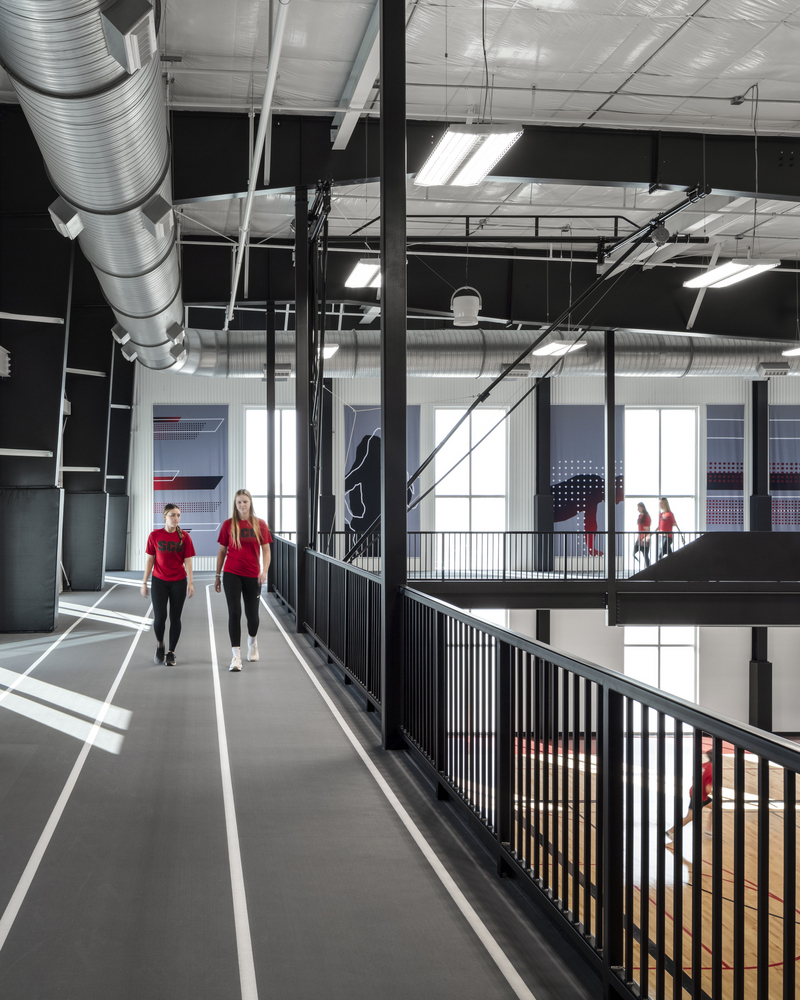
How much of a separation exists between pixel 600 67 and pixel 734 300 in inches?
341

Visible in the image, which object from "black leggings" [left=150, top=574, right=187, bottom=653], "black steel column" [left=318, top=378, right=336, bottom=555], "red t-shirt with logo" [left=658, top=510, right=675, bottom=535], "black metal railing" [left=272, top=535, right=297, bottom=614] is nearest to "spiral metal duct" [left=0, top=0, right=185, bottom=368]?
"black leggings" [left=150, top=574, right=187, bottom=653]

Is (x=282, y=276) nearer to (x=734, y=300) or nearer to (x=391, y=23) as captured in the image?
(x=734, y=300)

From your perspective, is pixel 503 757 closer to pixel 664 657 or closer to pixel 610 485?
pixel 610 485

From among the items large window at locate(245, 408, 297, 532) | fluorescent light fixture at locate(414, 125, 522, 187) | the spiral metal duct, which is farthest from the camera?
large window at locate(245, 408, 297, 532)

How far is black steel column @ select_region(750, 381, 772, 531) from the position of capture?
81.0 feet

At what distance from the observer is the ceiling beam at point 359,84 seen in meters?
8.91

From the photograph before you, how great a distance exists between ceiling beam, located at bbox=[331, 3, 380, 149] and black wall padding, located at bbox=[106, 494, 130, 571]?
43.0 ft

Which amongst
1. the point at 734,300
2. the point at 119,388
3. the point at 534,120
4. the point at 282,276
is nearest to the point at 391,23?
the point at 534,120

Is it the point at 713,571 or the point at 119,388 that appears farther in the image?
the point at 119,388

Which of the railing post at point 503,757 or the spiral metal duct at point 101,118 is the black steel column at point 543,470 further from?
the railing post at point 503,757

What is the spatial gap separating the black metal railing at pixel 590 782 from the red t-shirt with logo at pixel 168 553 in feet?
12.2

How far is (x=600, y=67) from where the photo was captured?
9.98m

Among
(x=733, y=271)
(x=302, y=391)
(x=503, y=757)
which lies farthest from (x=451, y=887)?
(x=733, y=271)

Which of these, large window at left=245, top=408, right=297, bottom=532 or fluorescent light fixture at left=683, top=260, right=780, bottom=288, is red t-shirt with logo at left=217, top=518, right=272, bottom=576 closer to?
fluorescent light fixture at left=683, top=260, right=780, bottom=288
